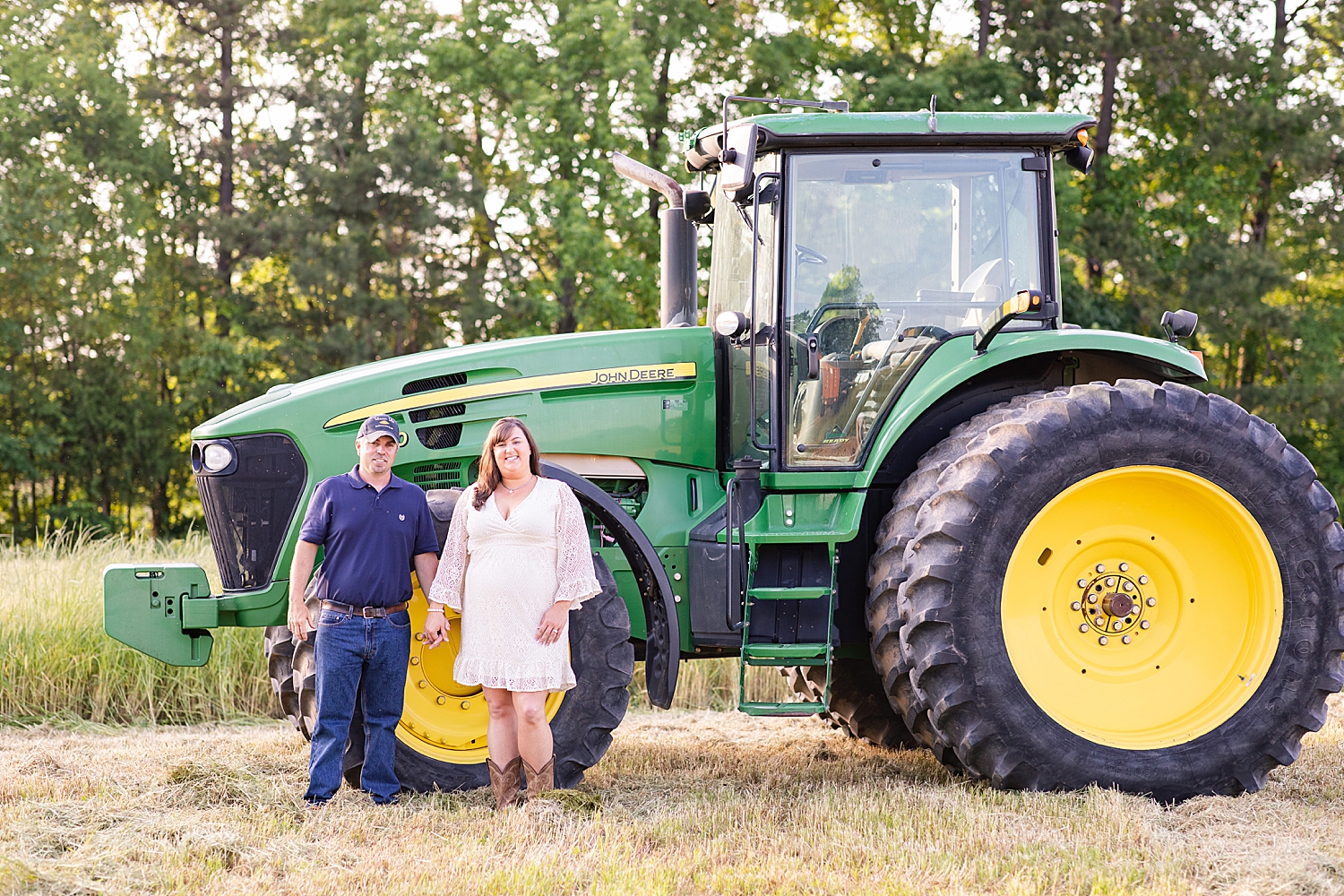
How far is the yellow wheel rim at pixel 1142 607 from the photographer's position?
16.6 feet

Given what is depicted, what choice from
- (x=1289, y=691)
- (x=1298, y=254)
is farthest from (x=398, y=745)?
(x=1298, y=254)

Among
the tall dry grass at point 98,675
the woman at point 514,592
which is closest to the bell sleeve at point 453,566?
the woman at point 514,592

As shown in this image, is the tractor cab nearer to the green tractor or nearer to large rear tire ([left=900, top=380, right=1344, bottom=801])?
the green tractor

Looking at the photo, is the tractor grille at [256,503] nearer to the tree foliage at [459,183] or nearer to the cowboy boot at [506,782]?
the cowboy boot at [506,782]

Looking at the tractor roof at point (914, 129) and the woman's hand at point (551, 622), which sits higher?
the tractor roof at point (914, 129)

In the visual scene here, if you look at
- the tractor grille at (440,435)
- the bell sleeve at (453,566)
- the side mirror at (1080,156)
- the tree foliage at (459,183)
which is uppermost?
the tree foliage at (459,183)

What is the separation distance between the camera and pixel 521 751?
4852 mm

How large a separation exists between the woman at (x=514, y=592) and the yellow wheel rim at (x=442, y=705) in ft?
0.81

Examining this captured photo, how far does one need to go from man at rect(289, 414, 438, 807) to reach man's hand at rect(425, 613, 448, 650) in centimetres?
13

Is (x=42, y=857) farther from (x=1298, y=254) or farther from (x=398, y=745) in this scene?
(x=1298, y=254)

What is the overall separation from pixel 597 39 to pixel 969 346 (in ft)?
63.1

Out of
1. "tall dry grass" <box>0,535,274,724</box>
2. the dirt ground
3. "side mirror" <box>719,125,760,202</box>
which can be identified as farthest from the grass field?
"side mirror" <box>719,125,760,202</box>

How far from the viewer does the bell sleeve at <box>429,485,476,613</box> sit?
4875mm

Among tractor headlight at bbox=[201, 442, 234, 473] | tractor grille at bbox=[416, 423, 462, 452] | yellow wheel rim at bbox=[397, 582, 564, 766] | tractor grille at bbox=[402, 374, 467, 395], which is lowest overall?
yellow wheel rim at bbox=[397, 582, 564, 766]
